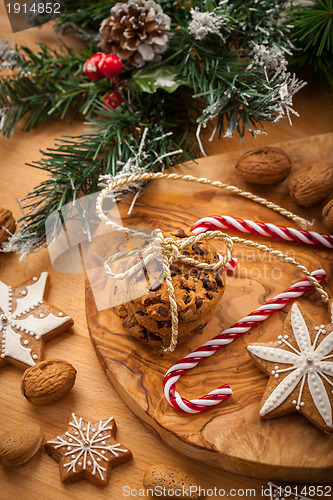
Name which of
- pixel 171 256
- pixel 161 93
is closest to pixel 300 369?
pixel 171 256

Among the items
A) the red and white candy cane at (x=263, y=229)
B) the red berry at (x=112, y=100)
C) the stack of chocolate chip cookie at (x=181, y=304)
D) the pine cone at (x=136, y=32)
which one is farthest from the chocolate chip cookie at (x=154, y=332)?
the pine cone at (x=136, y=32)

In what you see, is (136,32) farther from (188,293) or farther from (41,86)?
(188,293)

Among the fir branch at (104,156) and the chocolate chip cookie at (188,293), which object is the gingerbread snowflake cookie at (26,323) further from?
the chocolate chip cookie at (188,293)

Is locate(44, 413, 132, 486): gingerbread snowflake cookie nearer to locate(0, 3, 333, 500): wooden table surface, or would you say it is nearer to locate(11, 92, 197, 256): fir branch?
locate(0, 3, 333, 500): wooden table surface

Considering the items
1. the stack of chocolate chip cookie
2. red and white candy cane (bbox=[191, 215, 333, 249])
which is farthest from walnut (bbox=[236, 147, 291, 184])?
the stack of chocolate chip cookie

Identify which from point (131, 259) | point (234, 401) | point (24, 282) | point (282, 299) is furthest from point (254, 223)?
point (24, 282)

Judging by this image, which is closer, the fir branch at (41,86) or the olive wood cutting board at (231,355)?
the olive wood cutting board at (231,355)

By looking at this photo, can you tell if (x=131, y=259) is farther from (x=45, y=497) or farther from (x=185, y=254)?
(x=45, y=497)
